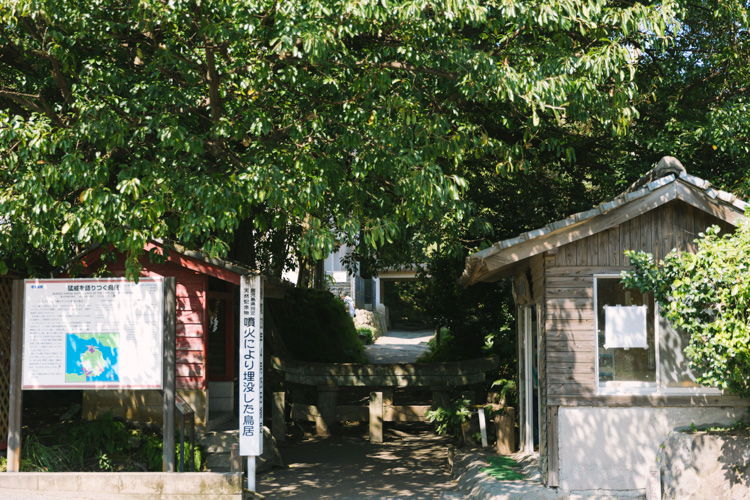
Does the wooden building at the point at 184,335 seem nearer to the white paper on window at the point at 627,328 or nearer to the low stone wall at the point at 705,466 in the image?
the white paper on window at the point at 627,328

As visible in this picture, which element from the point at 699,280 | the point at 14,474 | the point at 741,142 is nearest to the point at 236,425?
the point at 14,474

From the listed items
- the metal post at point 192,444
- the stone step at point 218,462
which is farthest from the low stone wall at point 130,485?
the stone step at point 218,462

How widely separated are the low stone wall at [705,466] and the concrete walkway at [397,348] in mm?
14622

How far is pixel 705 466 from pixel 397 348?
64.1 ft

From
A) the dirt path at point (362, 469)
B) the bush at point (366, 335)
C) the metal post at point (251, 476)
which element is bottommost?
the dirt path at point (362, 469)

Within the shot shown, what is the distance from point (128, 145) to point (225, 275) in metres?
2.81

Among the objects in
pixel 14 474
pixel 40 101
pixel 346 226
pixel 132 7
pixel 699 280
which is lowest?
pixel 14 474

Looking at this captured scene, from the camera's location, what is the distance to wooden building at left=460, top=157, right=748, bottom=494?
9523 mm

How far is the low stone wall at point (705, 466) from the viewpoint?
8.88 metres

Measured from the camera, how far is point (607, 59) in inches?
347

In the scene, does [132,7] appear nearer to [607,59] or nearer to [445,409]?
[607,59]

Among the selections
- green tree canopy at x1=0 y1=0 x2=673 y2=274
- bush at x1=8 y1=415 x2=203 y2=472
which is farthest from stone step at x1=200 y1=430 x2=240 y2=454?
green tree canopy at x1=0 y1=0 x2=673 y2=274

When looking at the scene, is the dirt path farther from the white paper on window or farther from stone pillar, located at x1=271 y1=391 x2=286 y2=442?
the white paper on window

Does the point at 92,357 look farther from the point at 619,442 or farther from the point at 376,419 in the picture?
the point at 619,442
